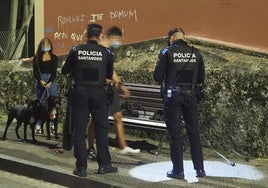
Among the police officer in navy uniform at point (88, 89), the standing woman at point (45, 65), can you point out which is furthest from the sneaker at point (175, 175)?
the standing woman at point (45, 65)

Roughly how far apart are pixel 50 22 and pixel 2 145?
3675 millimetres

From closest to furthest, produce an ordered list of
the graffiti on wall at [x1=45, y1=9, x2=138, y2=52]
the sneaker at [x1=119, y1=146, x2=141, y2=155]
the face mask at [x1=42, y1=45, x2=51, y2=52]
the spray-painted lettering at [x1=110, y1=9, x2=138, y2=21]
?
1. the sneaker at [x1=119, y1=146, x2=141, y2=155]
2. the face mask at [x1=42, y1=45, x2=51, y2=52]
3. the spray-painted lettering at [x1=110, y1=9, x2=138, y2=21]
4. the graffiti on wall at [x1=45, y1=9, x2=138, y2=52]

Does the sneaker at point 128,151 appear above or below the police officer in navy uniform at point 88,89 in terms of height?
below

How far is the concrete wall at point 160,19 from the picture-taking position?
28.8 ft

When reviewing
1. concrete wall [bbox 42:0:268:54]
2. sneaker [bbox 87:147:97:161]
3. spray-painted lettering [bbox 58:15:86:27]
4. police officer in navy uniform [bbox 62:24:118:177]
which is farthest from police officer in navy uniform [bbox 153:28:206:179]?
spray-painted lettering [bbox 58:15:86:27]

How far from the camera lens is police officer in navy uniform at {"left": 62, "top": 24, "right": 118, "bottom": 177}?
6.64 metres

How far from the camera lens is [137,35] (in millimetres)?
10242

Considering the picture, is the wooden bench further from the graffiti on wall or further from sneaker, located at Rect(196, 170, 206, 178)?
the graffiti on wall

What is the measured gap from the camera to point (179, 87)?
6.61m

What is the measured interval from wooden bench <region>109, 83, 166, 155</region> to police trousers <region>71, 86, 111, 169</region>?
61.5 inches

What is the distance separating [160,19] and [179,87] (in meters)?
3.51

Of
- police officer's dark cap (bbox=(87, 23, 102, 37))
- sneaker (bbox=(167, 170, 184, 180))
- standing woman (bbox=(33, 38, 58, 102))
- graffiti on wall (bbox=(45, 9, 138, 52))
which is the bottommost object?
sneaker (bbox=(167, 170, 184, 180))

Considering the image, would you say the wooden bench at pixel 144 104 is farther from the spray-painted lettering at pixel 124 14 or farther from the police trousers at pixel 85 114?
the spray-painted lettering at pixel 124 14

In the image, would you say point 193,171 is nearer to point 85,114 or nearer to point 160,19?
point 85,114
